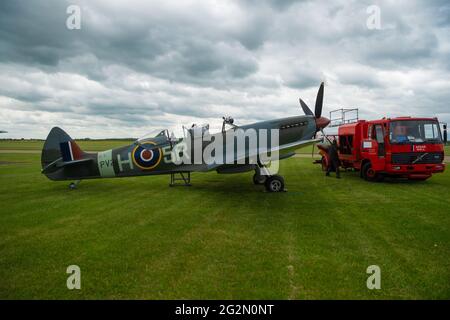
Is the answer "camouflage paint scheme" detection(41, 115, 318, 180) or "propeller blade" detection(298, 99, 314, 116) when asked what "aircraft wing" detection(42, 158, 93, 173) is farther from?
"propeller blade" detection(298, 99, 314, 116)

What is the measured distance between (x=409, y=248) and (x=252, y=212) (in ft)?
10.4

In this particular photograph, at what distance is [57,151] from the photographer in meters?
9.88

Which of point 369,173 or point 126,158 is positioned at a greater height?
point 126,158

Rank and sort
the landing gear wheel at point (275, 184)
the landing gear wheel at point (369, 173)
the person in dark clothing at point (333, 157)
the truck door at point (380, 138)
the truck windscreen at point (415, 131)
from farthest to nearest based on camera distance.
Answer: the person in dark clothing at point (333, 157) → the landing gear wheel at point (369, 173) → the truck door at point (380, 138) → the truck windscreen at point (415, 131) → the landing gear wheel at point (275, 184)

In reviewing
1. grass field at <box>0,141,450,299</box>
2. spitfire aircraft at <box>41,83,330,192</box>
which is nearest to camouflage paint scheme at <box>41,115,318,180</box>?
spitfire aircraft at <box>41,83,330,192</box>

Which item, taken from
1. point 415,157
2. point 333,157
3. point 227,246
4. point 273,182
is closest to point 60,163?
point 273,182

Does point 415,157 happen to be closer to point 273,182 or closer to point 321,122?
point 321,122

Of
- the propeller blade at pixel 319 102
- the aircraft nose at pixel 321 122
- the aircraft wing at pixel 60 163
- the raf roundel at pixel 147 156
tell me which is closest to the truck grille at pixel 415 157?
the aircraft nose at pixel 321 122

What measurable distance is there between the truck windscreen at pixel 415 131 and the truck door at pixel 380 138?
0.34 metres

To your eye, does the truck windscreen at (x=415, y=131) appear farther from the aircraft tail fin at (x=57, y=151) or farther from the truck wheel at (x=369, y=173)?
the aircraft tail fin at (x=57, y=151)

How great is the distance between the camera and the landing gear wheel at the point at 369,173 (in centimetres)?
1133

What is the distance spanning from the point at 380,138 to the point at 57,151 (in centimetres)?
1167
